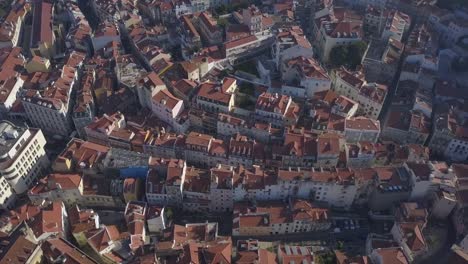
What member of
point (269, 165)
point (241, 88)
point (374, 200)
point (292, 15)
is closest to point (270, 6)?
point (292, 15)

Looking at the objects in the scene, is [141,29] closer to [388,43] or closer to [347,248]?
[388,43]

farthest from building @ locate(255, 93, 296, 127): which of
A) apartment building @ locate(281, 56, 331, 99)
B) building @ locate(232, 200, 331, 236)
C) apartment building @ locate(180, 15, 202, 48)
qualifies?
apartment building @ locate(180, 15, 202, 48)

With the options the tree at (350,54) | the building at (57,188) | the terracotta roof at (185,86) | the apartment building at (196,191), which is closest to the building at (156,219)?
the apartment building at (196,191)

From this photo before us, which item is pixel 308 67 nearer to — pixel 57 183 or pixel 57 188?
pixel 57 183

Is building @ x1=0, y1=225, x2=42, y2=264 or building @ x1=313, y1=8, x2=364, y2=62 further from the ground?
building @ x1=313, y1=8, x2=364, y2=62

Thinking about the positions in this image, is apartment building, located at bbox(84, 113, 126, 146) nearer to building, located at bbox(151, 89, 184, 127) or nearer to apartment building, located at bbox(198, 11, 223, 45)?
building, located at bbox(151, 89, 184, 127)
